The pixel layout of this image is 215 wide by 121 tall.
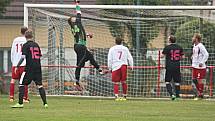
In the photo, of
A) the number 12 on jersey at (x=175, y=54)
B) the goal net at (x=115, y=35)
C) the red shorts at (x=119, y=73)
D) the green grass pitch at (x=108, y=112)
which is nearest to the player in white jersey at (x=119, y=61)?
the red shorts at (x=119, y=73)

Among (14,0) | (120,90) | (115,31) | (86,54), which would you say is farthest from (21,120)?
(14,0)

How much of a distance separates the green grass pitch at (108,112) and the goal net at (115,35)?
196 inches

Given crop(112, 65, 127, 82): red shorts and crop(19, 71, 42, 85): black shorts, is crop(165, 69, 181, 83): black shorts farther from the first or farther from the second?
crop(19, 71, 42, 85): black shorts

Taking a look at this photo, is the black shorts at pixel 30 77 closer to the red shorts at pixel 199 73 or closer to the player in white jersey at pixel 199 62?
the player in white jersey at pixel 199 62

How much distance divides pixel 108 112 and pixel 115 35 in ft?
30.8

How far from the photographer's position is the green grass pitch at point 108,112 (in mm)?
15133

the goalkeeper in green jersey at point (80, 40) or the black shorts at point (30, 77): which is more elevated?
the goalkeeper in green jersey at point (80, 40)

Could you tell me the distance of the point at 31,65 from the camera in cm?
1794

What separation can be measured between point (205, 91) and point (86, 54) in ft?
18.9

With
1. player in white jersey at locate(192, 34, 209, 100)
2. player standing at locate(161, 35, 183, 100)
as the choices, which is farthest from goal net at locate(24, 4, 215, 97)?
player standing at locate(161, 35, 183, 100)

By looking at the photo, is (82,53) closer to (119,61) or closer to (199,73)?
(119,61)

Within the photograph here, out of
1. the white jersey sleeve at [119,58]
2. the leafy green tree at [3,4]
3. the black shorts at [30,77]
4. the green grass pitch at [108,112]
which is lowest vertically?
the green grass pitch at [108,112]

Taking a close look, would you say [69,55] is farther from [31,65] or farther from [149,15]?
[31,65]

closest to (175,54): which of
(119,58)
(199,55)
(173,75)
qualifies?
(173,75)
